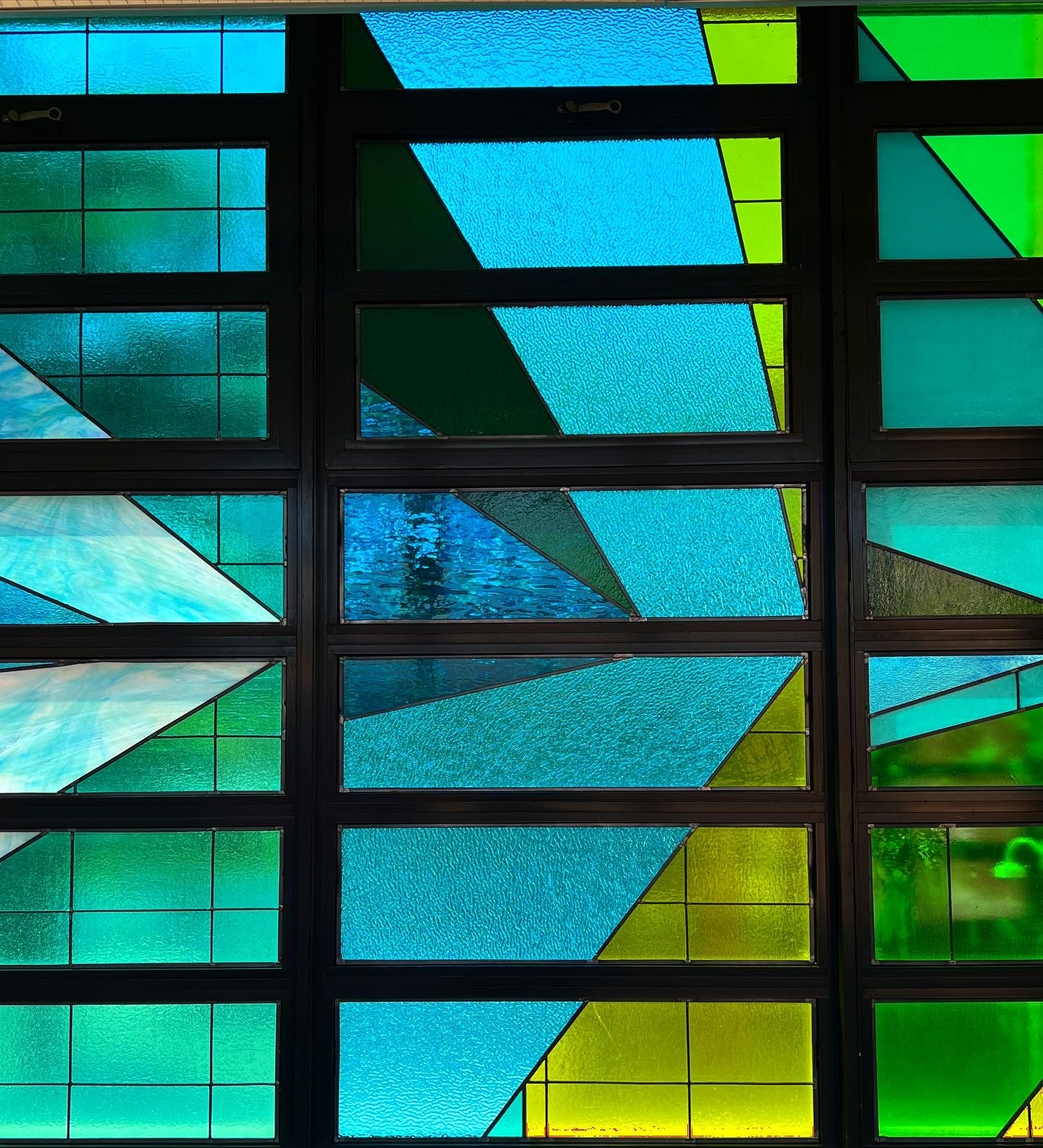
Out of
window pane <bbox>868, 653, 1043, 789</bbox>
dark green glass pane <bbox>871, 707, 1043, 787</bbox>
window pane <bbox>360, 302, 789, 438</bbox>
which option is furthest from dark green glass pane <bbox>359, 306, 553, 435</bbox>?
dark green glass pane <bbox>871, 707, 1043, 787</bbox>

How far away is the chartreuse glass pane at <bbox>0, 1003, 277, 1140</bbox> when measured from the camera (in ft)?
8.40

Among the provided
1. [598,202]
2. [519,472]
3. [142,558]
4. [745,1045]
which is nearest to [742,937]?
[745,1045]

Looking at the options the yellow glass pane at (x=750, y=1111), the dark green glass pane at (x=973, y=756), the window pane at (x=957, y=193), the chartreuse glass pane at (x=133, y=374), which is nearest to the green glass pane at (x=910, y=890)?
the dark green glass pane at (x=973, y=756)

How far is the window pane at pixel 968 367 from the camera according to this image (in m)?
2.61

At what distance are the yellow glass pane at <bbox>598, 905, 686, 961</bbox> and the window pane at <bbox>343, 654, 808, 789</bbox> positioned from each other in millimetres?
327

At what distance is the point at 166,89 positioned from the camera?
2.65 m

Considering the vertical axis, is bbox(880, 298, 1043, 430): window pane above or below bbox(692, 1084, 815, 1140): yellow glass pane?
above

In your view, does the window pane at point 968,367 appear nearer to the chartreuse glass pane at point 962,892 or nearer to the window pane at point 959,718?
the window pane at point 959,718

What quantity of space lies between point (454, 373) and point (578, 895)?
141cm

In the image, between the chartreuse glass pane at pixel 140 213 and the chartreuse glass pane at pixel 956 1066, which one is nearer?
the chartreuse glass pane at pixel 956 1066

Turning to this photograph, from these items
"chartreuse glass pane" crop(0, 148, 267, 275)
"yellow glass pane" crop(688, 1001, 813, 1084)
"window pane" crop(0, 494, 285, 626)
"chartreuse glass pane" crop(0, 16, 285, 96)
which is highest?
"chartreuse glass pane" crop(0, 16, 285, 96)

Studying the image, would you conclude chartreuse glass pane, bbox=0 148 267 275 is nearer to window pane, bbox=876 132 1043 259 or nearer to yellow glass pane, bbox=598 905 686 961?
window pane, bbox=876 132 1043 259

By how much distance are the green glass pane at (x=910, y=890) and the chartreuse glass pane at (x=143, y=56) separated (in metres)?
2.56

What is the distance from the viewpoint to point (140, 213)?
2.66 meters
